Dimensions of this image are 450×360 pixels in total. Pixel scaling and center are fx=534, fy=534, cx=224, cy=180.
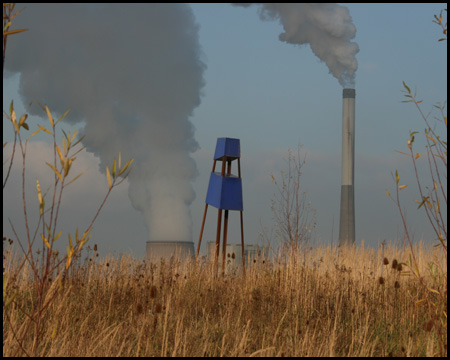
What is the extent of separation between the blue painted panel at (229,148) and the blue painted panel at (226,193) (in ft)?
1.21

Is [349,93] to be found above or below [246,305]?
above

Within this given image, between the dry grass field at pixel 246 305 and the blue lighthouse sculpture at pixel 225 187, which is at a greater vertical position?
the blue lighthouse sculpture at pixel 225 187

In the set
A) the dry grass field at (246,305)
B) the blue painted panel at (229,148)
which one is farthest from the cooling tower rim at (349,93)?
the dry grass field at (246,305)

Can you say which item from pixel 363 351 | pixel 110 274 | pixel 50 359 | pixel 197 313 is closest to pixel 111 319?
pixel 197 313

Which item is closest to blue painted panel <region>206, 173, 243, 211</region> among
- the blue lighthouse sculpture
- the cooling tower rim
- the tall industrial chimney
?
the blue lighthouse sculpture

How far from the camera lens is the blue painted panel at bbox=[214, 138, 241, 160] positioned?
8961 millimetres

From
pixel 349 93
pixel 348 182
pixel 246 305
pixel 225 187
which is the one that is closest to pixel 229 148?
pixel 225 187

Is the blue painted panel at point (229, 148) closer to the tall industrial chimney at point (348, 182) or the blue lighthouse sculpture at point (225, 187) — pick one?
the blue lighthouse sculpture at point (225, 187)

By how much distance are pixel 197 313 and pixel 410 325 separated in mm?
2277

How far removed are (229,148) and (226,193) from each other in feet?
2.50

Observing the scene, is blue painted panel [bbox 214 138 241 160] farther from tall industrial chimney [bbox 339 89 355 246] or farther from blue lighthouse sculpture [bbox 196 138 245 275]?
tall industrial chimney [bbox 339 89 355 246]

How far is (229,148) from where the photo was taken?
9.00m

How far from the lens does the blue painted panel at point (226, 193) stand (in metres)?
8.91

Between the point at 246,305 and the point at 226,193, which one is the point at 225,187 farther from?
the point at 246,305
